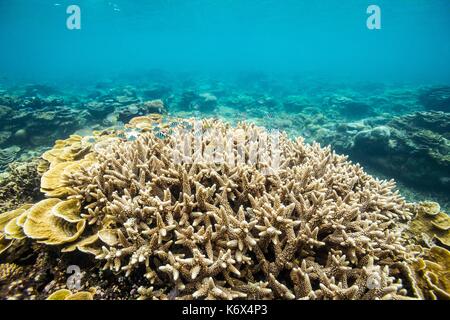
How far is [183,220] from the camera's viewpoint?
Answer: 8.32 ft

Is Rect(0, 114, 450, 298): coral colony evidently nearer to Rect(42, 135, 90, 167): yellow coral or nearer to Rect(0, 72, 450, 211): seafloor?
Rect(42, 135, 90, 167): yellow coral

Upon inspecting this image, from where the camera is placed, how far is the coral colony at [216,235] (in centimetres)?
226

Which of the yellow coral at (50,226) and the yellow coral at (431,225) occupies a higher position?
the yellow coral at (50,226)

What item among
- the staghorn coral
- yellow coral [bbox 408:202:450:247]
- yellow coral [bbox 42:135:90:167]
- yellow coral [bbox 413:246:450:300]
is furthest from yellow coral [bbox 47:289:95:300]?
yellow coral [bbox 408:202:450:247]

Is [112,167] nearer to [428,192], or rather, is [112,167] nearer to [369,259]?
[369,259]

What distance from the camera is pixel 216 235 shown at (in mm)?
2436

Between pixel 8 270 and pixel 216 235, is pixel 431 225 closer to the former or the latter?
pixel 216 235

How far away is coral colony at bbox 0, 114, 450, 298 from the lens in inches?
89.0

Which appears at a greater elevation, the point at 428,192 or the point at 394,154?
the point at 394,154

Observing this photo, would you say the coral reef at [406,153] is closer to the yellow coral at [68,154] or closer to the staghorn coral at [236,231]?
the staghorn coral at [236,231]

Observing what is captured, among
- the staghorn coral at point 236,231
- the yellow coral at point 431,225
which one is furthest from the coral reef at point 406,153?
the staghorn coral at point 236,231

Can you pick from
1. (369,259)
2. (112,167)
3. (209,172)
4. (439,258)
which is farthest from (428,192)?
(112,167)
